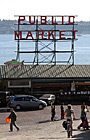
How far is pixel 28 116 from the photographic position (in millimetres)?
33031

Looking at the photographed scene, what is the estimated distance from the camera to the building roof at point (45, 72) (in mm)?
42625

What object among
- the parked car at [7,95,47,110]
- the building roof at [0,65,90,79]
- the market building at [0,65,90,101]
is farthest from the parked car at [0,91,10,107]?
the building roof at [0,65,90,79]

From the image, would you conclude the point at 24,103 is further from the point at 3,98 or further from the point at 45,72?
the point at 45,72

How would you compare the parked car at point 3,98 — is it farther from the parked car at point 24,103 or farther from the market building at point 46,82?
the market building at point 46,82

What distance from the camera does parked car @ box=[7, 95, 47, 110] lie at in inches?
1441

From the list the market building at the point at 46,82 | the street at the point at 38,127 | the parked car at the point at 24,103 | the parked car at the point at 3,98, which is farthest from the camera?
the market building at the point at 46,82

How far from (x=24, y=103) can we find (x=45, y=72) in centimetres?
761

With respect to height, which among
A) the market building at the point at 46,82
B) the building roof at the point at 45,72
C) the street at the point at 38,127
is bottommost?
the street at the point at 38,127

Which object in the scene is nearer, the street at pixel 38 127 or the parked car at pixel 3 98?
the street at pixel 38 127

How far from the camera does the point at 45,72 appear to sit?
4369 centimetres

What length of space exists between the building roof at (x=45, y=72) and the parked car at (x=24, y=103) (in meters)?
5.61

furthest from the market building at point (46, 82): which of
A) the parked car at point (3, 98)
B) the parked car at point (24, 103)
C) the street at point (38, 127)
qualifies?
the parked car at point (24, 103)

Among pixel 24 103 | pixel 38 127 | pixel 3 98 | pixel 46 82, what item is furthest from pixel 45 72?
pixel 38 127

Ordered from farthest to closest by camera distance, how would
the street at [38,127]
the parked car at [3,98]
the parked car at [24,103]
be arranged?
the parked car at [3,98]
the parked car at [24,103]
the street at [38,127]
